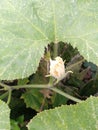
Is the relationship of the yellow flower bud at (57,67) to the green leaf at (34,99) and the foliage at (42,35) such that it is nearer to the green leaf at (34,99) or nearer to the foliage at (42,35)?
the foliage at (42,35)

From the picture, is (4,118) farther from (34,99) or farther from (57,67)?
(34,99)

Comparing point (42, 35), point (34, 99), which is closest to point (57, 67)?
point (42, 35)

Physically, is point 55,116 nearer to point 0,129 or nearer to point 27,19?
point 0,129

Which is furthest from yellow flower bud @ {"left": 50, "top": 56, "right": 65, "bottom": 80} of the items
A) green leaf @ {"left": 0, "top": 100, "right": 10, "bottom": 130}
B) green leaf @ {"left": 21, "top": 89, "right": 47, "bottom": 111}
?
green leaf @ {"left": 21, "top": 89, "right": 47, "bottom": 111}

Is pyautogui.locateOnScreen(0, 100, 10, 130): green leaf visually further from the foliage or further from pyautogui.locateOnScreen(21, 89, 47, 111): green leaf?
pyautogui.locateOnScreen(21, 89, 47, 111): green leaf

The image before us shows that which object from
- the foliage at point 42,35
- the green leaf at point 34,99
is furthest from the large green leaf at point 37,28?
the green leaf at point 34,99

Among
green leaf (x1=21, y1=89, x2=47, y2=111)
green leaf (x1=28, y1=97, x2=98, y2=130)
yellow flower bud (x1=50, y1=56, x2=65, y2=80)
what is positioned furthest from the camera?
green leaf (x1=21, y1=89, x2=47, y2=111)
